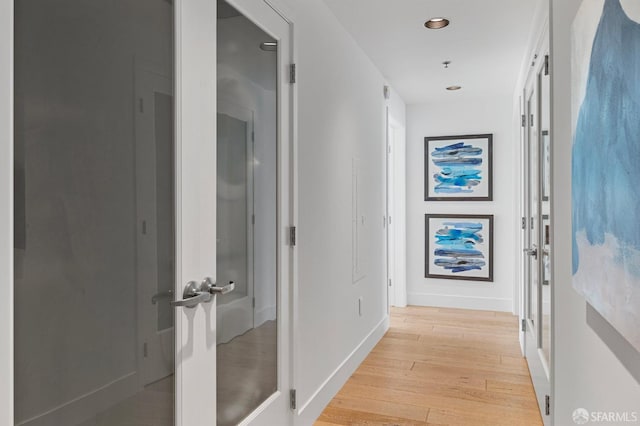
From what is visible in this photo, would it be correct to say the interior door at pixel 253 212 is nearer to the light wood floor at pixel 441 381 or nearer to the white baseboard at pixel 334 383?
the white baseboard at pixel 334 383

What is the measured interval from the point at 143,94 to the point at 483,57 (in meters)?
3.22

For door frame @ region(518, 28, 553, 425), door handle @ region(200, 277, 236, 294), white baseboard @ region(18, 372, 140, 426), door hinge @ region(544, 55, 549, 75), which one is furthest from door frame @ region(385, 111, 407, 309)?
white baseboard @ region(18, 372, 140, 426)

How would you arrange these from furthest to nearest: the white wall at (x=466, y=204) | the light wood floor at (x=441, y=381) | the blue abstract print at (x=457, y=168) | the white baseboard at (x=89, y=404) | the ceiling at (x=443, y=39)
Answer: the blue abstract print at (x=457, y=168) → the white wall at (x=466, y=204) → the ceiling at (x=443, y=39) → the light wood floor at (x=441, y=381) → the white baseboard at (x=89, y=404)

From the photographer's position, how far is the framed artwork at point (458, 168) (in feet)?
17.5

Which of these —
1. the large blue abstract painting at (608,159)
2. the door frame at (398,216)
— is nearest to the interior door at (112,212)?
the large blue abstract painting at (608,159)

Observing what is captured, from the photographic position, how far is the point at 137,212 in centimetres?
136

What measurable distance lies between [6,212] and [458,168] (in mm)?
5072

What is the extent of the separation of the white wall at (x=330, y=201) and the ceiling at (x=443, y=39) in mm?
178

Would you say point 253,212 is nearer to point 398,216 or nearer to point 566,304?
point 566,304

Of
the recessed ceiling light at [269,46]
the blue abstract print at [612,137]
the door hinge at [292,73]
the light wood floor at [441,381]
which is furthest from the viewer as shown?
the light wood floor at [441,381]

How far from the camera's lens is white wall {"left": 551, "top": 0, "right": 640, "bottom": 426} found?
1414 mm

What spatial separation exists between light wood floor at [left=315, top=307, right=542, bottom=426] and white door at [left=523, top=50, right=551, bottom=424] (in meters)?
0.19

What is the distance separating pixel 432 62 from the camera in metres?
3.97

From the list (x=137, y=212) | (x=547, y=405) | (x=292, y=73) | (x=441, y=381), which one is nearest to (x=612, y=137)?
(x=137, y=212)
